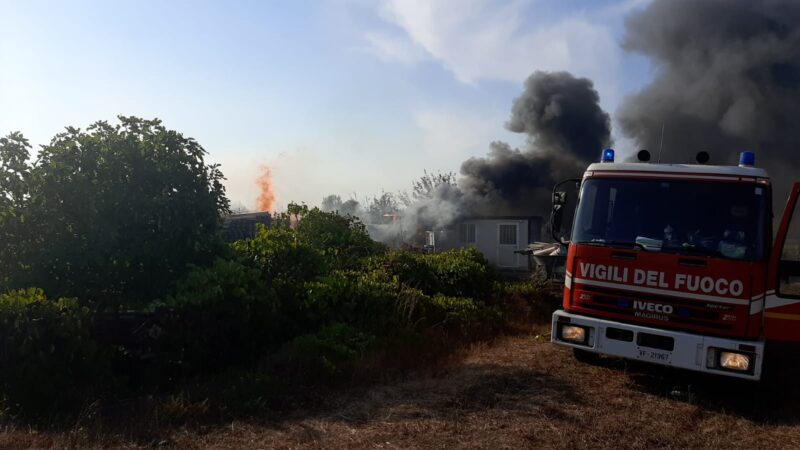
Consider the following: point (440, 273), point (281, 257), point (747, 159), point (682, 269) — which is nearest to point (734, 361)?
point (682, 269)

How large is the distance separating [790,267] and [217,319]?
5835 mm

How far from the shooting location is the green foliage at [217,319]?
20.4 ft

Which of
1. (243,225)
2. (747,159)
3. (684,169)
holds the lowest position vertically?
(243,225)

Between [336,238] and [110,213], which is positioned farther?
[336,238]

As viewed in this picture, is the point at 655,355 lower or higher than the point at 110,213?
lower

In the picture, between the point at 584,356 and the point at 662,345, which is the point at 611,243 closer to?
the point at 662,345

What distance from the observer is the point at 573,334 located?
6164mm

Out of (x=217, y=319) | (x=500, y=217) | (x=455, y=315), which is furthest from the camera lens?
(x=500, y=217)

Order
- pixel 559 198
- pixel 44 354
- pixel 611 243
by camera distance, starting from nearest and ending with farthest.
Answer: pixel 44 354, pixel 611 243, pixel 559 198

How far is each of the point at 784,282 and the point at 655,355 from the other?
1.37m

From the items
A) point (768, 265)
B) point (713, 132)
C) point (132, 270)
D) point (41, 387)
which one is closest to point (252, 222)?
point (132, 270)

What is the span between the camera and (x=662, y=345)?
223 inches

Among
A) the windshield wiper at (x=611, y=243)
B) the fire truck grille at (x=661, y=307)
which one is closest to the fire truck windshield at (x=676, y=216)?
the windshield wiper at (x=611, y=243)

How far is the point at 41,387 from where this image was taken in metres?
5.04
